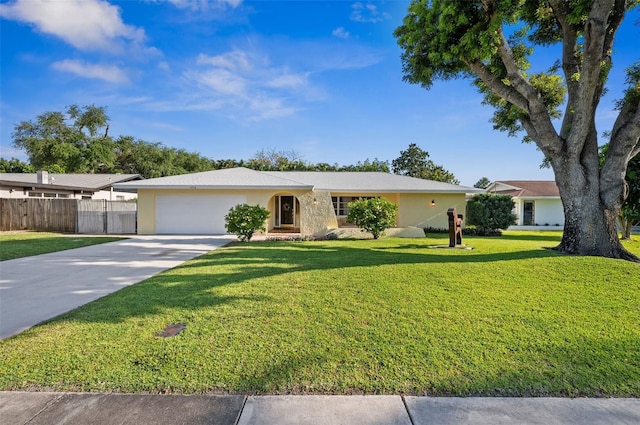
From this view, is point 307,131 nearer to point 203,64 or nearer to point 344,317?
point 203,64

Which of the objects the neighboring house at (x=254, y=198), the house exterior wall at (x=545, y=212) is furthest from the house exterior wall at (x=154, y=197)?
the house exterior wall at (x=545, y=212)

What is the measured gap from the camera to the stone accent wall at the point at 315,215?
1414 centimetres

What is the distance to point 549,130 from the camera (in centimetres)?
844

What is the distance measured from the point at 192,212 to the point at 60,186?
10.2 metres

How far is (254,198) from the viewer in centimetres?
1548

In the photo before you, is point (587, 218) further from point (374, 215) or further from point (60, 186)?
point (60, 186)

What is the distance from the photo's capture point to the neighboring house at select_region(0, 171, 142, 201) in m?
17.2

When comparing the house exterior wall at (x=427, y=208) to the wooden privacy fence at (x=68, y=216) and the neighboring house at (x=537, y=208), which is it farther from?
the wooden privacy fence at (x=68, y=216)

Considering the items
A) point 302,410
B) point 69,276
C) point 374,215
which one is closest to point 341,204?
point 374,215

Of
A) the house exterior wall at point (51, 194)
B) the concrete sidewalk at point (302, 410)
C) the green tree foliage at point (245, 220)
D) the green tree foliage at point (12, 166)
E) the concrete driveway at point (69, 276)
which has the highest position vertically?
the green tree foliage at point (12, 166)

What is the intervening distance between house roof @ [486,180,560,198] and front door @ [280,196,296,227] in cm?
1739

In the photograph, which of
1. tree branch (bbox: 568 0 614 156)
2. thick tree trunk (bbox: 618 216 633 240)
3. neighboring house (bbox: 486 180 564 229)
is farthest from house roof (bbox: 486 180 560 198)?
tree branch (bbox: 568 0 614 156)

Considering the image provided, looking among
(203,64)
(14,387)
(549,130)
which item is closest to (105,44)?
(203,64)

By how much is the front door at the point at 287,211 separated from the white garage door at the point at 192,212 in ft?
15.9
